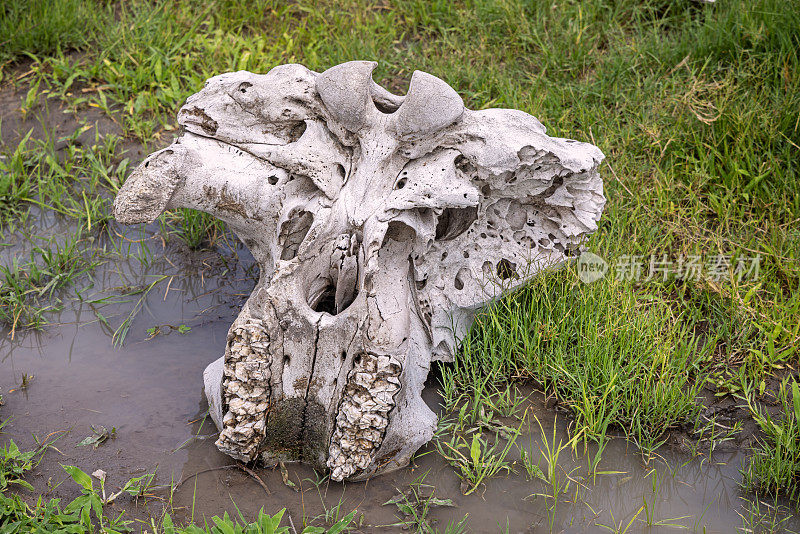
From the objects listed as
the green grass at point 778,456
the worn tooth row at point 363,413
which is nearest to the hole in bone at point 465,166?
the worn tooth row at point 363,413

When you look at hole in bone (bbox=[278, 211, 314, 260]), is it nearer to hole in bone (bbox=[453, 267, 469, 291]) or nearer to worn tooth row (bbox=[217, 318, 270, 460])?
worn tooth row (bbox=[217, 318, 270, 460])

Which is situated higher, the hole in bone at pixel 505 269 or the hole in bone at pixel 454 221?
the hole in bone at pixel 454 221

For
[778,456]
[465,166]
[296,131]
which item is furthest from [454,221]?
[778,456]

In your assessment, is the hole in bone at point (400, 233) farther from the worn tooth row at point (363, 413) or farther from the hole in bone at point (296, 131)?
the hole in bone at point (296, 131)

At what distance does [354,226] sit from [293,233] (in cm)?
32

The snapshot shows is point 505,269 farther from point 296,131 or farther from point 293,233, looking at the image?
point 296,131

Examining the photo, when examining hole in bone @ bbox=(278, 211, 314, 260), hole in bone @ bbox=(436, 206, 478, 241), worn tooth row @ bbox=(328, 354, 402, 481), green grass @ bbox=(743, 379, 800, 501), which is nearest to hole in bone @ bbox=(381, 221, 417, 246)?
hole in bone @ bbox=(436, 206, 478, 241)

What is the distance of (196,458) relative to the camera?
3.21 m

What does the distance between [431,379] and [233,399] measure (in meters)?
1.02

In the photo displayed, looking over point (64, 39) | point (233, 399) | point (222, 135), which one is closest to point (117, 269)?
point (222, 135)

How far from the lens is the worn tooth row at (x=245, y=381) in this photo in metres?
2.99

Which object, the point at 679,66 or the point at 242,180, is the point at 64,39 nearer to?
the point at 242,180

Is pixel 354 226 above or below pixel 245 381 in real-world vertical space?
above

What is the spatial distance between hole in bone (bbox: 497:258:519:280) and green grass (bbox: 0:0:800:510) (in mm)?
138
